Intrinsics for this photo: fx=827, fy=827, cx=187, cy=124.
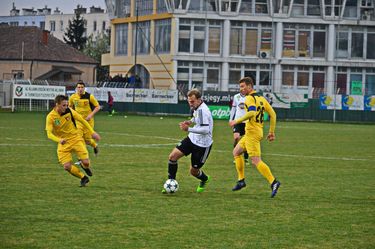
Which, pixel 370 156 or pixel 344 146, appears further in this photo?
pixel 344 146

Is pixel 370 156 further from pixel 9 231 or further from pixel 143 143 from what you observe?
pixel 9 231

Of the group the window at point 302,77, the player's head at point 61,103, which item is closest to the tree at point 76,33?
the window at point 302,77

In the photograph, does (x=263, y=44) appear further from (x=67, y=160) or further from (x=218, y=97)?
(x=67, y=160)

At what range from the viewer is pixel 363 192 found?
1606cm

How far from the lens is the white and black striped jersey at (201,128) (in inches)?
592

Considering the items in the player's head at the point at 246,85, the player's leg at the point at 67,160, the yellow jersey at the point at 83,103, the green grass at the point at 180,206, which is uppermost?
the player's head at the point at 246,85

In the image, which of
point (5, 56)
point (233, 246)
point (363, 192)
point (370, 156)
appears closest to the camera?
point (233, 246)

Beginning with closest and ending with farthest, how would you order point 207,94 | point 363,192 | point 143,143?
point 363,192 → point 143,143 → point 207,94

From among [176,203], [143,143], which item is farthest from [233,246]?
[143,143]

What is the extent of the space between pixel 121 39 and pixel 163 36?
8.25 m

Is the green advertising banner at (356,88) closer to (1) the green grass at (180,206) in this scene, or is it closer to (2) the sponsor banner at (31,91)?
(2) the sponsor banner at (31,91)

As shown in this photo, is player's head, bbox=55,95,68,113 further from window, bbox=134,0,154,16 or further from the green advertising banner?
window, bbox=134,0,154,16

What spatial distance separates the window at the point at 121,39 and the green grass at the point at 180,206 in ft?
195

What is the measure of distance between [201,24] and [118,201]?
62.5 m
